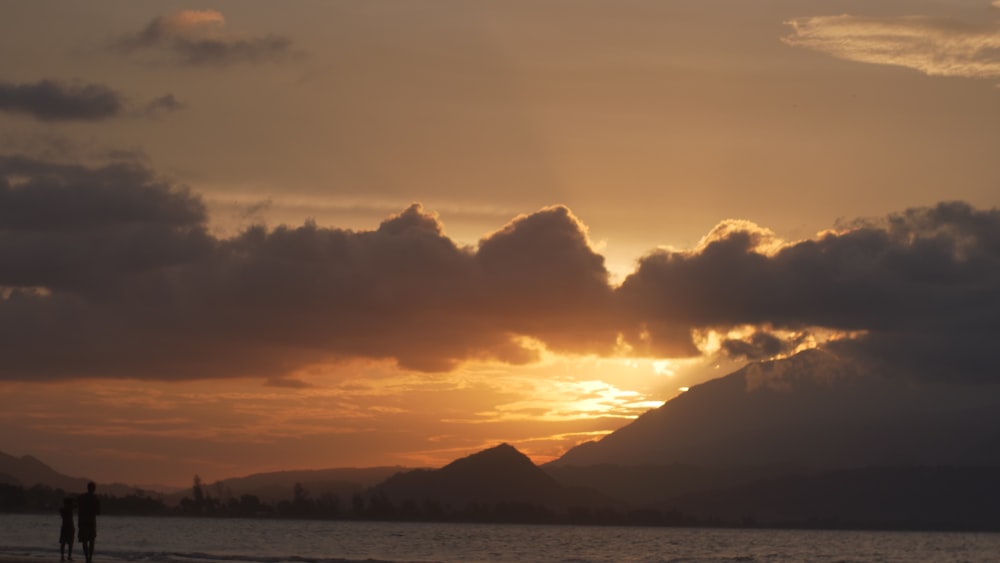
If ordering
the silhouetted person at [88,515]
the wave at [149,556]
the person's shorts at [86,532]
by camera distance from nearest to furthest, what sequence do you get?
the silhouetted person at [88,515]
the person's shorts at [86,532]
the wave at [149,556]

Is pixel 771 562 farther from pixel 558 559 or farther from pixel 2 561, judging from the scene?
pixel 2 561

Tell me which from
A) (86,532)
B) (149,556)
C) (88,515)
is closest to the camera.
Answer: (88,515)

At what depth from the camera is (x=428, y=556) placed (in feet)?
552

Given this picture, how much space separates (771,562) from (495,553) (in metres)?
44.6

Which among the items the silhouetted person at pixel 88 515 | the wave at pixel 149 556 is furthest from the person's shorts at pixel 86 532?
the wave at pixel 149 556

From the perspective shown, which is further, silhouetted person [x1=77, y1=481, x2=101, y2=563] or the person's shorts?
the person's shorts

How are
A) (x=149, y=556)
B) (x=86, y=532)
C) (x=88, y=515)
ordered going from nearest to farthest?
(x=88, y=515) < (x=86, y=532) < (x=149, y=556)

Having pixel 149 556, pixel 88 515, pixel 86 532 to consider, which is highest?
pixel 88 515

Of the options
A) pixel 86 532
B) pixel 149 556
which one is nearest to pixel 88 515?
pixel 86 532

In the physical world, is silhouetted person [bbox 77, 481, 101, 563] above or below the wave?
above

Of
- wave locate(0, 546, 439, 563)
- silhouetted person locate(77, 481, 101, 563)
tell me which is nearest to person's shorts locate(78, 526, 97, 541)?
silhouetted person locate(77, 481, 101, 563)

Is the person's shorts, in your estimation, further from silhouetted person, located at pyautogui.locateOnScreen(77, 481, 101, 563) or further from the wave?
the wave

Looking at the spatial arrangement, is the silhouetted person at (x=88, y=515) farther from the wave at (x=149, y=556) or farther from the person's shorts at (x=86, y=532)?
the wave at (x=149, y=556)

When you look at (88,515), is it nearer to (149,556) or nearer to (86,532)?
(86,532)
